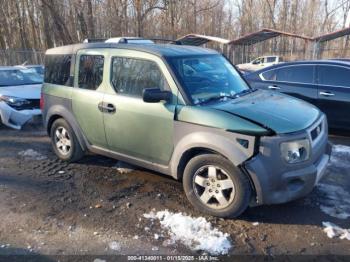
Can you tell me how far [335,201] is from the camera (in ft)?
14.2

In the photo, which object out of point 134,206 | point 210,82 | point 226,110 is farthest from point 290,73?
point 134,206

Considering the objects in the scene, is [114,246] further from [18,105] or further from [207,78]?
[18,105]

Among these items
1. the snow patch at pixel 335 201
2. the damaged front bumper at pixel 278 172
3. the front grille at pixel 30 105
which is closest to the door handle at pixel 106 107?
the damaged front bumper at pixel 278 172

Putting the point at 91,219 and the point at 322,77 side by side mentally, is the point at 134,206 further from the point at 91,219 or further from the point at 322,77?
the point at 322,77

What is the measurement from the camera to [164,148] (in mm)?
4281

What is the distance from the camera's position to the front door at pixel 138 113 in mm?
4227

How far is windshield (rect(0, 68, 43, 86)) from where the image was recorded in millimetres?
9130

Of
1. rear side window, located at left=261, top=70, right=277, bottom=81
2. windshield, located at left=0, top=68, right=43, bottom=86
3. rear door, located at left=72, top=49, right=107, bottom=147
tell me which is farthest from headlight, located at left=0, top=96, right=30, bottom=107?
rear side window, located at left=261, top=70, right=277, bottom=81

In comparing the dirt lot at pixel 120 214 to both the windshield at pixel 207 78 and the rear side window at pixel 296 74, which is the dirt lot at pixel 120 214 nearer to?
the windshield at pixel 207 78

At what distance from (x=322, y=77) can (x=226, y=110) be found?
3.98m

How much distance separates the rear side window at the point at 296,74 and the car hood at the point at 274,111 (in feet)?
9.36

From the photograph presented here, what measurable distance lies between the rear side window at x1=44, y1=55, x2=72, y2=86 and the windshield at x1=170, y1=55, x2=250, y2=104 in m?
2.02

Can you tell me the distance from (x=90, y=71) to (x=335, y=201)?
3700mm

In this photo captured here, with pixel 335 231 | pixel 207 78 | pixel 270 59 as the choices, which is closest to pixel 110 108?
pixel 207 78
